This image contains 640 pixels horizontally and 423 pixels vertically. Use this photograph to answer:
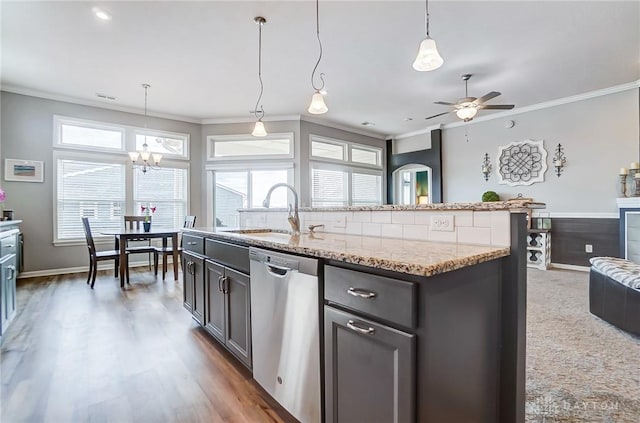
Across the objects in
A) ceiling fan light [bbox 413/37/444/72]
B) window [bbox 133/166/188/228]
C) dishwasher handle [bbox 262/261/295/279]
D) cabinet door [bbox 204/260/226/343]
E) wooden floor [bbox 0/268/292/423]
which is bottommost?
wooden floor [bbox 0/268/292/423]

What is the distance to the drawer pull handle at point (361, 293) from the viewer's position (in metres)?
1.06

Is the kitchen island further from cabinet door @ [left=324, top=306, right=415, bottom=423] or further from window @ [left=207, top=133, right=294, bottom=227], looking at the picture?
window @ [left=207, top=133, right=294, bottom=227]

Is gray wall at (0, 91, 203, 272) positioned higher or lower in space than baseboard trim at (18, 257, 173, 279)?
higher

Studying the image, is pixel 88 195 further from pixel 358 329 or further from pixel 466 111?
pixel 466 111

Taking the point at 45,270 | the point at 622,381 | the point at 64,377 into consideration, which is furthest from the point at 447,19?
the point at 45,270

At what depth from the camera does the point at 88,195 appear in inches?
205

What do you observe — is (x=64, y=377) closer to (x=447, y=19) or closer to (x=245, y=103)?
(x=447, y=19)

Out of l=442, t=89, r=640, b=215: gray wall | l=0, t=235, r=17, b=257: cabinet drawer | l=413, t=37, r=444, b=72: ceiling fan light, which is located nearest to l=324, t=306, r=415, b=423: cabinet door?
l=413, t=37, r=444, b=72: ceiling fan light

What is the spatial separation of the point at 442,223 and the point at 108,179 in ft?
19.3

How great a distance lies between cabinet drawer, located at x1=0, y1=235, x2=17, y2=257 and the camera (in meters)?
2.37

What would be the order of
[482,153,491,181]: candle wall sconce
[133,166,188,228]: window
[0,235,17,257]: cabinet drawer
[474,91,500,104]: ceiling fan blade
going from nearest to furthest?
[0,235,17,257]: cabinet drawer, [474,91,500,104]: ceiling fan blade, [133,166,188,228]: window, [482,153,491,181]: candle wall sconce

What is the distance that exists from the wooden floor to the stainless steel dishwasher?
21 cm

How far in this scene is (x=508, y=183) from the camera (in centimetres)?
592

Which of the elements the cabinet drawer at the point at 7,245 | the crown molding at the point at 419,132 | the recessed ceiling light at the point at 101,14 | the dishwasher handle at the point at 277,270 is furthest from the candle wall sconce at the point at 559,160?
the cabinet drawer at the point at 7,245
